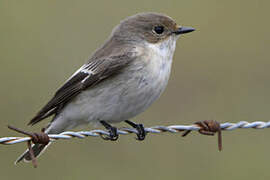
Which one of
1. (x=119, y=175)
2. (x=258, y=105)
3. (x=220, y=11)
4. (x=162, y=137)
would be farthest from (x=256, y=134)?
(x=220, y=11)

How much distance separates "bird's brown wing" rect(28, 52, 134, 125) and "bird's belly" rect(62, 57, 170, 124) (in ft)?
0.22

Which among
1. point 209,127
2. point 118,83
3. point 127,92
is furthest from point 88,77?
point 209,127

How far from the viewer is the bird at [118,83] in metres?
5.55

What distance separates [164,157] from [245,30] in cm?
378

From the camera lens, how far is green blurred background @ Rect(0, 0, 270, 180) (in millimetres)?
7496

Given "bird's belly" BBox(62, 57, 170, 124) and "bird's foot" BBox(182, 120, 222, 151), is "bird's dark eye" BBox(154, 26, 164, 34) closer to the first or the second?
"bird's belly" BBox(62, 57, 170, 124)

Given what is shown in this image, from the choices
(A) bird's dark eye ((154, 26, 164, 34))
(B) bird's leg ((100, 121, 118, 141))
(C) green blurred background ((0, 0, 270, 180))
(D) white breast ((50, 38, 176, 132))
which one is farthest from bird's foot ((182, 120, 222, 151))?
(C) green blurred background ((0, 0, 270, 180))

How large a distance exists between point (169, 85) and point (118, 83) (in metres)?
3.39

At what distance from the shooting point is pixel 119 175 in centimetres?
750

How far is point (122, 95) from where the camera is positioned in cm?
554

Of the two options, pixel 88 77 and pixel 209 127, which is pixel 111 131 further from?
pixel 209 127

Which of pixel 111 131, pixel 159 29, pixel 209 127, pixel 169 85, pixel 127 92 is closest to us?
pixel 209 127

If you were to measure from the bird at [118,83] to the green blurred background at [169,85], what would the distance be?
1523 mm

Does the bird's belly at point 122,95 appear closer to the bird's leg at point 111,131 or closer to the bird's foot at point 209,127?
the bird's leg at point 111,131
